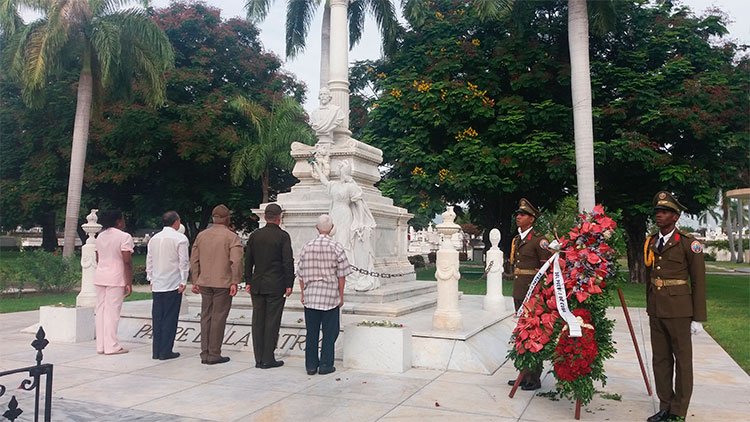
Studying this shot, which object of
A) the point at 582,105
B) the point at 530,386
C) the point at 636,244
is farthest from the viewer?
the point at 636,244

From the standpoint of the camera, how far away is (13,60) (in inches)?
760

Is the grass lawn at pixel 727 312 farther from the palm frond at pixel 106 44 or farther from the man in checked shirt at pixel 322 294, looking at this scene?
the palm frond at pixel 106 44

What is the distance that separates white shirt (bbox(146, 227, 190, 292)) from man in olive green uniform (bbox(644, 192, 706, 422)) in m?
5.77

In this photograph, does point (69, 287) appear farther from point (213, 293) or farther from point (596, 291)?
point (596, 291)

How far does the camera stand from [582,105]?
15.9 m

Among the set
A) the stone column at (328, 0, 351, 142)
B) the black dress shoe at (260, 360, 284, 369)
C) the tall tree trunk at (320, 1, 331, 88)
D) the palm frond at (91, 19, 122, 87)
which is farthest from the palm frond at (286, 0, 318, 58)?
the black dress shoe at (260, 360, 284, 369)

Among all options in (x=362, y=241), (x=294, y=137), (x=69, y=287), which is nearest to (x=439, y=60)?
(x=294, y=137)

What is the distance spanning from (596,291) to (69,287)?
17.2 metres

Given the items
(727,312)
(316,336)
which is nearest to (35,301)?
(316,336)

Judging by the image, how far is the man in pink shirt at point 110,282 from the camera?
754 cm

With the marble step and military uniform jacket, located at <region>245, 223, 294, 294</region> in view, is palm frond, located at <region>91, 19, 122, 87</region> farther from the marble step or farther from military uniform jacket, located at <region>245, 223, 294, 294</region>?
military uniform jacket, located at <region>245, 223, 294, 294</region>

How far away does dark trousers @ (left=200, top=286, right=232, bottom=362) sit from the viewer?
7.08 metres

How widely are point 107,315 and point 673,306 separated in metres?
6.87

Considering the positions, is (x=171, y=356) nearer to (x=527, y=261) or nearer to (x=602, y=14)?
(x=527, y=261)
